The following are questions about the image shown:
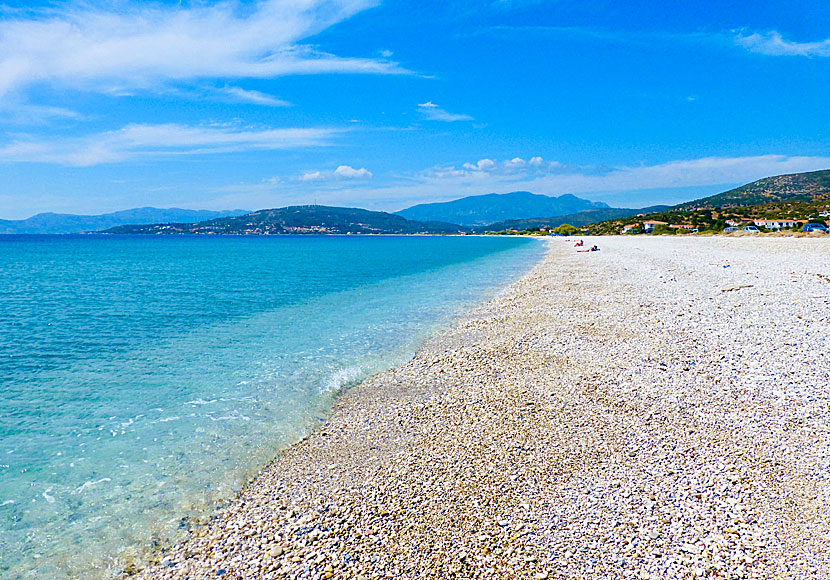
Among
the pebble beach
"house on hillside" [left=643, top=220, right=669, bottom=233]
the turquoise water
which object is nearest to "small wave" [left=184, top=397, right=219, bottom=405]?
the turquoise water

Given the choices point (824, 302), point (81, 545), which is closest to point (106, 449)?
point (81, 545)

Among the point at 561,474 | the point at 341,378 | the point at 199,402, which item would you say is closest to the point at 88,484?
the point at 199,402

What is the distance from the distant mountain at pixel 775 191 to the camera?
487 ft

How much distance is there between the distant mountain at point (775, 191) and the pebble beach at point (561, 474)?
172487 mm

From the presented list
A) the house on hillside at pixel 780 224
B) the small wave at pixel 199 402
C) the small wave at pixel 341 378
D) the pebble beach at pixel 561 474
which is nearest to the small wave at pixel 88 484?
the pebble beach at pixel 561 474

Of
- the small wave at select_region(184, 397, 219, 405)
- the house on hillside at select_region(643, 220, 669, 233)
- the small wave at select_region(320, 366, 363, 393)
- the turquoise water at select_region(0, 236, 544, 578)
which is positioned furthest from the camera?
the house on hillside at select_region(643, 220, 669, 233)

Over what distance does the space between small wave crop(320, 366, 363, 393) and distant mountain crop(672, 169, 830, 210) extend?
574ft

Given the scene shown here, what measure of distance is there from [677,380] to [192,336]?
52.1 ft

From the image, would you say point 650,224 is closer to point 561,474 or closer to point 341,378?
point 341,378

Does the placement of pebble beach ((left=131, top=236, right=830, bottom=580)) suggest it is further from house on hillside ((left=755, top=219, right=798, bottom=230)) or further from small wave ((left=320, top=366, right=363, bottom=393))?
house on hillside ((left=755, top=219, right=798, bottom=230))

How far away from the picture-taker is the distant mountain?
14838 cm

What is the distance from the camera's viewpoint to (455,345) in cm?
1392

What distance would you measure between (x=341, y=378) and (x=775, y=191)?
203m

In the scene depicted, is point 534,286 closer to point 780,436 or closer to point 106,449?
point 780,436
